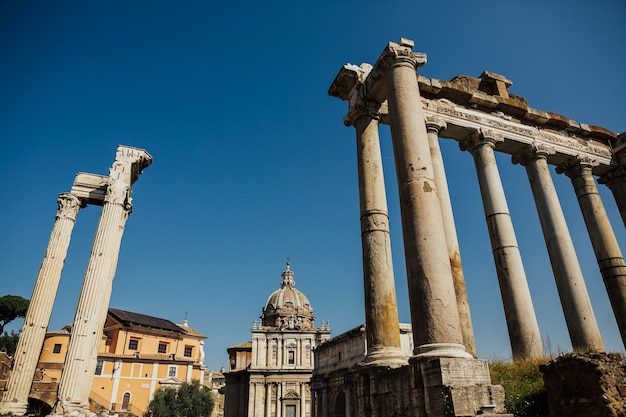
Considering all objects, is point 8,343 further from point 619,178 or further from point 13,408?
point 619,178

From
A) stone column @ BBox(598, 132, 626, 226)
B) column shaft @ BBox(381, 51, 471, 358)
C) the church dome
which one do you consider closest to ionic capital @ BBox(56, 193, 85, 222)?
column shaft @ BBox(381, 51, 471, 358)

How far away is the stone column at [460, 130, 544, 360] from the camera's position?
10.6 meters

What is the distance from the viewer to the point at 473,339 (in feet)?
32.6

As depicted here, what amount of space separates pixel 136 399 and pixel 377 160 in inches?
1773

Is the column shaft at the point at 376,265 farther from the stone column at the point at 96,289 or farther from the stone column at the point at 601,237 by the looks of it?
the stone column at the point at 96,289

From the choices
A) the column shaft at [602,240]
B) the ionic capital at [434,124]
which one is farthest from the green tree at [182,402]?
the column shaft at [602,240]

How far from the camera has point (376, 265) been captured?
8891mm

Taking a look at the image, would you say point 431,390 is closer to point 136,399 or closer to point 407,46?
point 407,46

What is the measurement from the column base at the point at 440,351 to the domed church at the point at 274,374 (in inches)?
1932

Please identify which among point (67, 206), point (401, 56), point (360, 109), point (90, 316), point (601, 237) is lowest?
point (90, 316)

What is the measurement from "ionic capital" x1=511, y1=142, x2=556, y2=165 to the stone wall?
918 cm

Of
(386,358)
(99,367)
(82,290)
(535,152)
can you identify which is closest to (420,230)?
(386,358)

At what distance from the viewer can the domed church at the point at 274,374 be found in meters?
50.9

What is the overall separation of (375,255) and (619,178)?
12357mm
